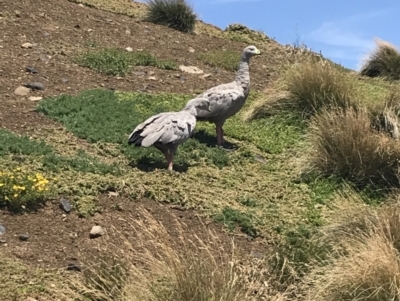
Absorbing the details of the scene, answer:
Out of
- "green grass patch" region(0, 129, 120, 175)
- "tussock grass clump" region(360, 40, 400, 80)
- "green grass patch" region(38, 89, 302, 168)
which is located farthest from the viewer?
"tussock grass clump" region(360, 40, 400, 80)

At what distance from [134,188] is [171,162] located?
3.51 ft

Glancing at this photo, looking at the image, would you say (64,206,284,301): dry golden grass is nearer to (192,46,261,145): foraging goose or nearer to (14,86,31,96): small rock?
(192,46,261,145): foraging goose

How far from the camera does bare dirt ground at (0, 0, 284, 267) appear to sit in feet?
20.2

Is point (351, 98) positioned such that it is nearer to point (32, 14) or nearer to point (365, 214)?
point (365, 214)

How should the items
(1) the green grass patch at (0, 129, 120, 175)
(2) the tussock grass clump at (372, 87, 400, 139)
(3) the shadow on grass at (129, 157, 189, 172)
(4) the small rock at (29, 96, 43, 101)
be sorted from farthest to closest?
(4) the small rock at (29, 96, 43, 101) < (2) the tussock grass clump at (372, 87, 400, 139) < (3) the shadow on grass at (129, 157, 189, 172) < (1) the green grass patch at (0, 129, 120, 175)

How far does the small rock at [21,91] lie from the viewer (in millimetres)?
10648

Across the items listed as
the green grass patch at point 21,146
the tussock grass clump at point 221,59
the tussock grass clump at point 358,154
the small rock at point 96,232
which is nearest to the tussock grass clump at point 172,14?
the tussock grass clump at point 221,59

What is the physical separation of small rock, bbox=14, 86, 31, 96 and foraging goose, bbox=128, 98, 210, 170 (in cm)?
300

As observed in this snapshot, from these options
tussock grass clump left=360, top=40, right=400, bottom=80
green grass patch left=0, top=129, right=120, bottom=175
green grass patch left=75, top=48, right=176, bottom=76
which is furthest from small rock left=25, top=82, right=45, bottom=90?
tussock grass clump left=360, top=40, right=400, bottom=80

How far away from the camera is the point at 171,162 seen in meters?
8.44

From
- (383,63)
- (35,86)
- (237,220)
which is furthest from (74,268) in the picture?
(383,63)

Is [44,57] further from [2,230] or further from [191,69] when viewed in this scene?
[2,230]

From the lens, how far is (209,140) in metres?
10.1

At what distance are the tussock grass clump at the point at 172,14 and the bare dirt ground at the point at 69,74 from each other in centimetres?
45
